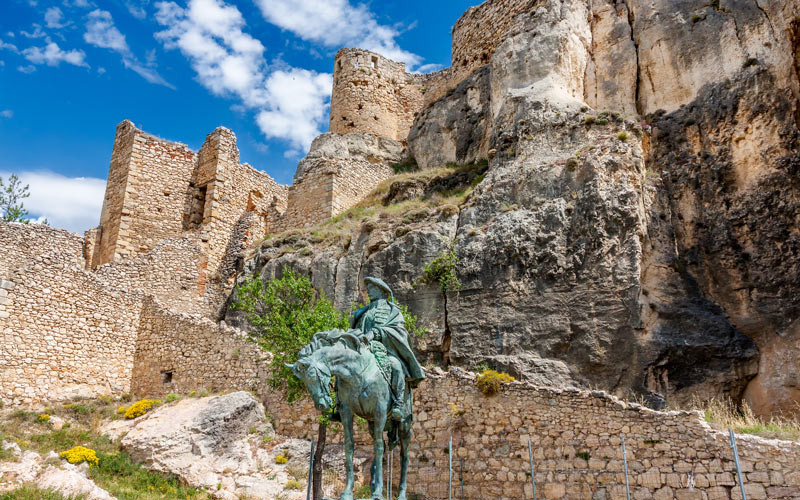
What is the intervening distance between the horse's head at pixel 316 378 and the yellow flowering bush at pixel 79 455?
286 inches

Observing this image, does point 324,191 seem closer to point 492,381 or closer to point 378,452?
point 492,381

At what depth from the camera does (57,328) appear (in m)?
17.2

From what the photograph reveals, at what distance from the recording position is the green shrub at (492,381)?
13.4m

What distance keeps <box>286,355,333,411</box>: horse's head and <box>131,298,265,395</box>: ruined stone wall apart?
8920 millimetres

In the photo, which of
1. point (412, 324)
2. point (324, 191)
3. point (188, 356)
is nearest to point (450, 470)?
point (412, 324)

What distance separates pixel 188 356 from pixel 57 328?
3.46 metres

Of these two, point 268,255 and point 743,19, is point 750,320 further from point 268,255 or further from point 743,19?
point 268,255

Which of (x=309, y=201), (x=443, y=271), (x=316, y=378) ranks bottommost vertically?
(x=316, y=378)

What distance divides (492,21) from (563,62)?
8.26 metres

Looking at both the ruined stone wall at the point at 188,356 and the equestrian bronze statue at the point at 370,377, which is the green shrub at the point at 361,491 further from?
the ruined stone wall at the point at 188,356

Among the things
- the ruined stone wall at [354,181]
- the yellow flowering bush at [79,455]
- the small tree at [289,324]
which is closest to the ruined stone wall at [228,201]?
the ruined stone wall at [354,181]

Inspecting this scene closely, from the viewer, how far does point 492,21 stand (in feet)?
90.8

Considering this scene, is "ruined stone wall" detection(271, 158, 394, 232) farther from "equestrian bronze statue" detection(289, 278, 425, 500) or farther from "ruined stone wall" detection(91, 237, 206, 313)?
"equestrian bronze statue" detection(289, 278, 425, 500)

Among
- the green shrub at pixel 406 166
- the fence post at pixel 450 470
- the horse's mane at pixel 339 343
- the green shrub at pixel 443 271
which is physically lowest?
the fence post at pixel 450 470
